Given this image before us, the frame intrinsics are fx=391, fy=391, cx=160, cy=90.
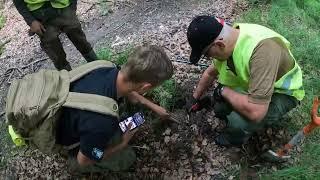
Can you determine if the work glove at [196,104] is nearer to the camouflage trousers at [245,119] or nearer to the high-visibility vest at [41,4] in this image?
the camouflage trousers at [245,119]

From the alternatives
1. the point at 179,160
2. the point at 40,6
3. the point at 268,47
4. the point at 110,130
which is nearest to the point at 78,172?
the point at 179,160

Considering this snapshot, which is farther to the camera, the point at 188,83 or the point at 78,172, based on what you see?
the point at 188,83

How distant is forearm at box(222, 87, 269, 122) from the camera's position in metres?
3.25

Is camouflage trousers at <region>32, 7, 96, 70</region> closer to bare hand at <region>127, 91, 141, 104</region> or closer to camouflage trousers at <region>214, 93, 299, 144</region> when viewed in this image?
bare hand at <region>127, 91, 141, 104</region>

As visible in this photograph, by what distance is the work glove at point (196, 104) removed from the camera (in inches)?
168

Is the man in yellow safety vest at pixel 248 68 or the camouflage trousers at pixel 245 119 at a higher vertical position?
the man in yellow safety vest at pixel 248 68

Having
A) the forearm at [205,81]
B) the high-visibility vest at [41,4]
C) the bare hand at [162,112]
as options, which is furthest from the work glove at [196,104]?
the high-visibility vest at [41,4]

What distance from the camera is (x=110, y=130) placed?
2939mm

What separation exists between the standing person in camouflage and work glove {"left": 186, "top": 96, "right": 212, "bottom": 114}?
142 centimetres

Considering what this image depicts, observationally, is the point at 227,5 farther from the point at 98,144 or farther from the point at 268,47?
the point at 98,144

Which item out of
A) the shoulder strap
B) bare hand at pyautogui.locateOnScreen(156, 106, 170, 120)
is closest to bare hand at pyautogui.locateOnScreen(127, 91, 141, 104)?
bare hand at pyautogui.locateOnScreen(156, 106, 170, 120)

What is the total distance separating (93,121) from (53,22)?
208 cm

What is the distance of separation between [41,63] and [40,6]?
1.46 metres

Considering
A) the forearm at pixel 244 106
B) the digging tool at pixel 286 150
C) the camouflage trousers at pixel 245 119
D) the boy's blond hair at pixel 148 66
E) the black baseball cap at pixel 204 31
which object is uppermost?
the black baseball cap at pixel 204 31
